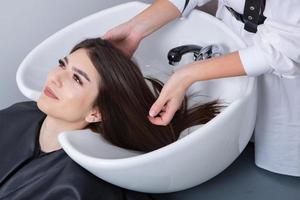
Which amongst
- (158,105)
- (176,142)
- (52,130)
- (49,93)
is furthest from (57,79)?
(176,142)

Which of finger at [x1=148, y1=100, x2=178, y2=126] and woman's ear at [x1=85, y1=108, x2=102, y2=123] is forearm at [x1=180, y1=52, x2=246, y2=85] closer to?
finger at [x1=148, y1=100, x2=178, y2=126]

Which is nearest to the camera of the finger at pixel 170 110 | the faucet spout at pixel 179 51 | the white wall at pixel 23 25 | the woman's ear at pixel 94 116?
the finger at pixel 170 110

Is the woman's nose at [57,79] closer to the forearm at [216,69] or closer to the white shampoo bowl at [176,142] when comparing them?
the white shampoo bowl at [176,142]

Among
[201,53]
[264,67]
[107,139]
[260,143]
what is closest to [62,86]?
[107,139]

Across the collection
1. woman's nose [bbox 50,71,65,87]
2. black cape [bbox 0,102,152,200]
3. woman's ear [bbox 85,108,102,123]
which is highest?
woman's nose [bbox 50,71,65,87]

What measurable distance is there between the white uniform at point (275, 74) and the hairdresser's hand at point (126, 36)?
158 millimetres

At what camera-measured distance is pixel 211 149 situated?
3.55 feet

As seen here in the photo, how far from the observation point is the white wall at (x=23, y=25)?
161cm

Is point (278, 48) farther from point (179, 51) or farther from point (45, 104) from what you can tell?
point (45, 104)

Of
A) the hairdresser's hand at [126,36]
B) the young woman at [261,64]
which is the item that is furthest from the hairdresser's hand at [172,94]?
the hairdresser's hand at [126,36]

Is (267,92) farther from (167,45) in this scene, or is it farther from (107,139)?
(107,139)

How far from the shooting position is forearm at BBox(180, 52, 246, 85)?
112cm

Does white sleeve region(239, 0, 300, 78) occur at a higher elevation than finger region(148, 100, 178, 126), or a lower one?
higher

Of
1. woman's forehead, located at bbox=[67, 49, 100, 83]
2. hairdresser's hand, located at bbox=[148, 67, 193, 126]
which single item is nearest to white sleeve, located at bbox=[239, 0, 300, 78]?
hairdresser's hand, located at bbox=[148, 67, 193, 126]
